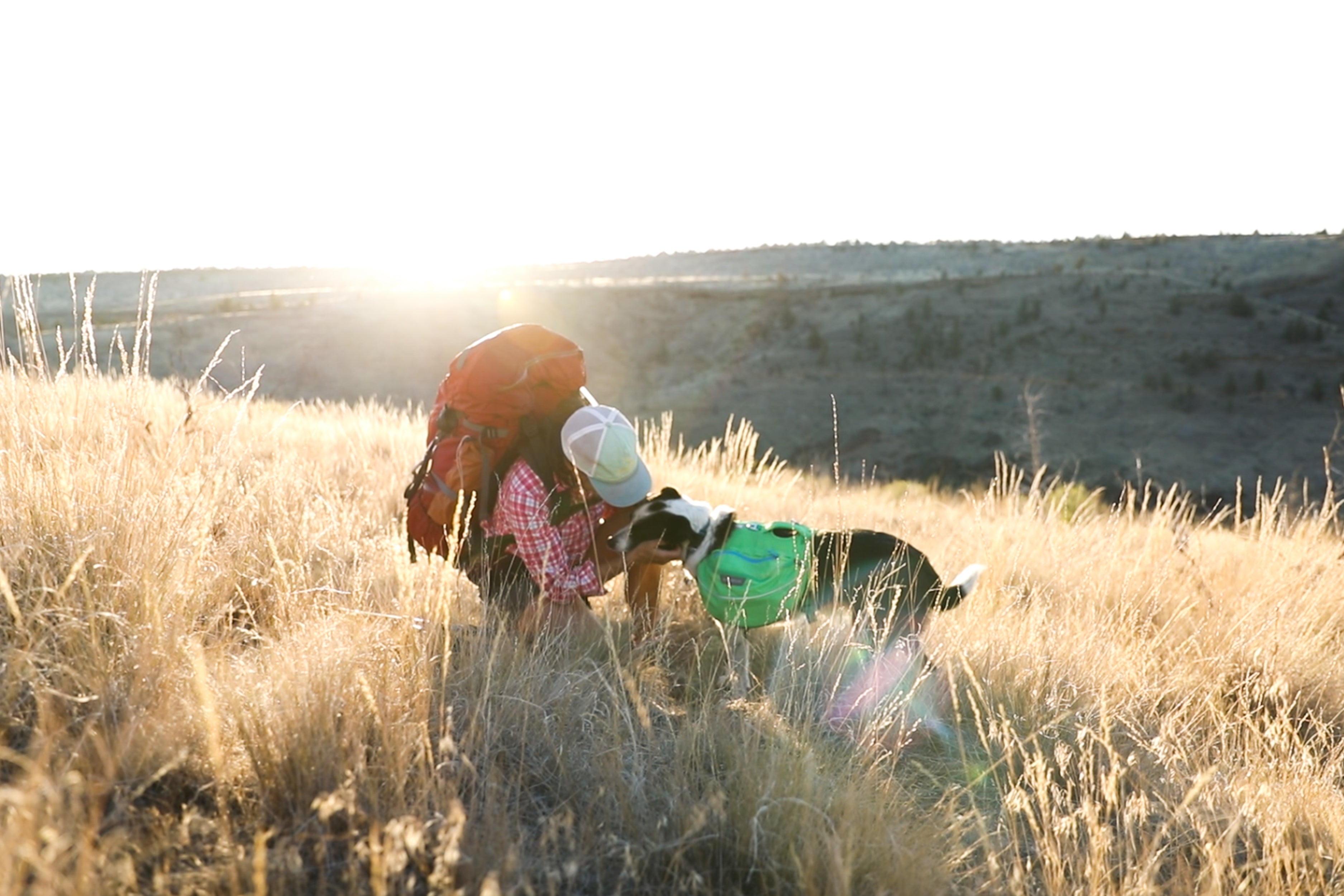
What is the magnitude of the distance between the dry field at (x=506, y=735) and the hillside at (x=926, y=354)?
1688 cm

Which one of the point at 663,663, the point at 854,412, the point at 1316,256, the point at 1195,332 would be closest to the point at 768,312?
the point at 854,412

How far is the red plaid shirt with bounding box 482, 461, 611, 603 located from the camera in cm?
300

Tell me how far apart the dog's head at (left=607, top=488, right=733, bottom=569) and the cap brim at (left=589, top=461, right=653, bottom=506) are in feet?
0.14

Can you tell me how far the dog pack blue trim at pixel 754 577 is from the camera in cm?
305

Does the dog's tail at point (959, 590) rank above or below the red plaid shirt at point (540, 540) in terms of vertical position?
below

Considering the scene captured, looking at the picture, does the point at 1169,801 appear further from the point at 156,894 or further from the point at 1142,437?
the point at 1142,437

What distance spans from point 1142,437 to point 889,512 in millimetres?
22192

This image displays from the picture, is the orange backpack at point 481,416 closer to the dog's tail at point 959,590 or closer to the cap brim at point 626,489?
the cap brim at point 626,489

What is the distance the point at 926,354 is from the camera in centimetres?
3400

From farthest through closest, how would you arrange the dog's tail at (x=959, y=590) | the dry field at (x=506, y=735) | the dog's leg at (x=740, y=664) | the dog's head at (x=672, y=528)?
the dog's tail at (x=959, y=590) < the dog's head at (x=672, y=528) < the dog's leg at (x=740, y=664) < the dry field at (x=506, y=735)

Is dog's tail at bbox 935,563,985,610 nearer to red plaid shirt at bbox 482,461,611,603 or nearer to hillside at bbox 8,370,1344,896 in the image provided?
hillside at bbox 8,370,1344,896

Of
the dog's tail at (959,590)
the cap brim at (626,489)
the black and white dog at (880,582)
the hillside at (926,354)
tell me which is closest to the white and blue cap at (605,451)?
the cap brim at (626,489)

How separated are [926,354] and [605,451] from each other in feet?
108

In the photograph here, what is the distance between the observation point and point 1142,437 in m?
26.3
